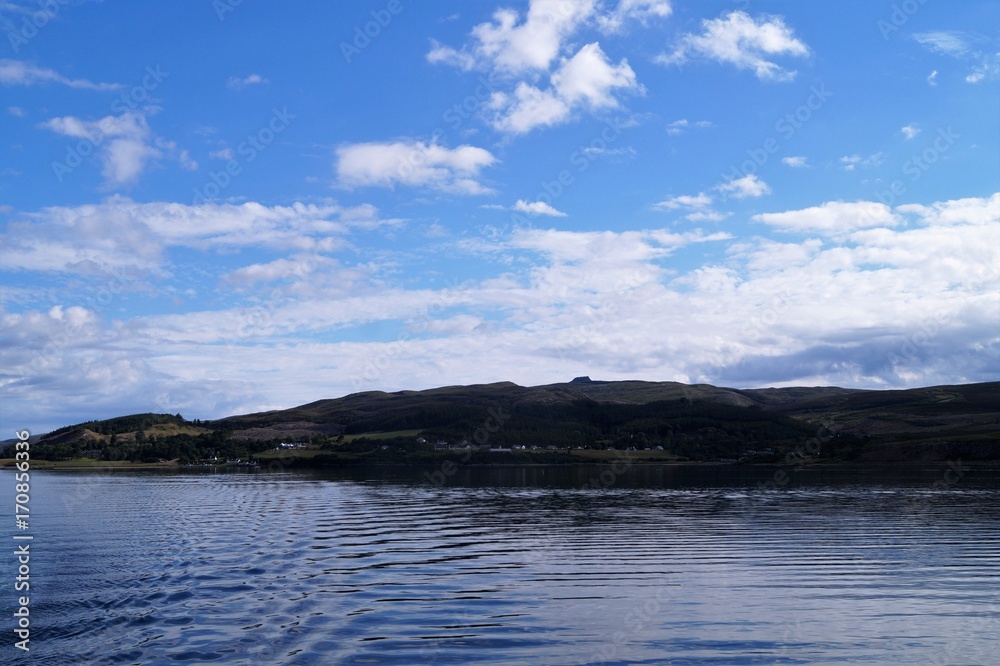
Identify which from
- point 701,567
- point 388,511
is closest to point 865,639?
point 701,567

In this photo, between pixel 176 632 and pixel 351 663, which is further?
pixel 176 632

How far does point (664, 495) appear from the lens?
3226 inches

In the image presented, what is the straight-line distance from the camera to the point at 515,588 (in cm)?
2833

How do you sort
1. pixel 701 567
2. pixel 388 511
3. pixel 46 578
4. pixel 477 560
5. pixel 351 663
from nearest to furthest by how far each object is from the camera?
pixel 351 663 < pixel 46 578 < pixel 701 567 < pixel 477 560 < pixel 388 511

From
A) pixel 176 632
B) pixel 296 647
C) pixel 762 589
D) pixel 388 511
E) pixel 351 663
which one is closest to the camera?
pixel 351 663

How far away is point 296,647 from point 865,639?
16.0 metres

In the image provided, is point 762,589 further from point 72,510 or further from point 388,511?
point 72,510

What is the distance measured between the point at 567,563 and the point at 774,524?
2231 centimetres

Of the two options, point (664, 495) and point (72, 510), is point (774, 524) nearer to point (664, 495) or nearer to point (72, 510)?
point (664, 495)

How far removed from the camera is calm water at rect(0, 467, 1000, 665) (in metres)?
20.1

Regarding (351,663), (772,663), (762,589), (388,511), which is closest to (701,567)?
(762,589)

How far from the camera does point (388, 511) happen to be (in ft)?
205

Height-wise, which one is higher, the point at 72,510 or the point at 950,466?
the point at 72,510

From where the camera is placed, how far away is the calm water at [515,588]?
65.8ft
